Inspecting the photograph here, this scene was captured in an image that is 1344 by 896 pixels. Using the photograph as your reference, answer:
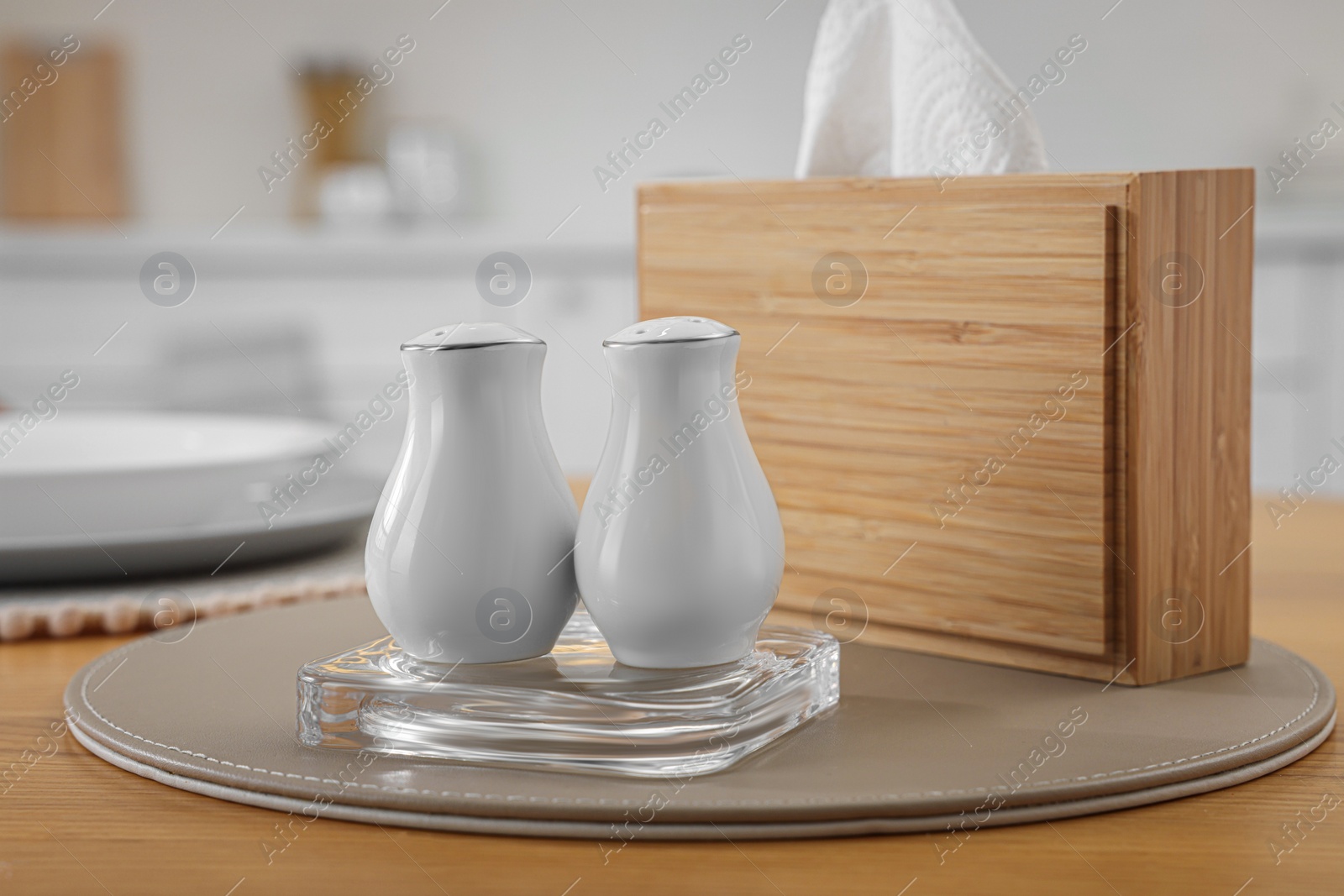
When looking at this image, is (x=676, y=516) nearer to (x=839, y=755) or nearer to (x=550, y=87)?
(x=839, y=755)

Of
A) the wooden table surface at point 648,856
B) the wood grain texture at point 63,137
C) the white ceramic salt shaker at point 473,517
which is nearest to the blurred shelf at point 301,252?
the wood grain texture at point 63,137

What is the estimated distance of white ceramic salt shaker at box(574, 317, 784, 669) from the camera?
608 millimetres

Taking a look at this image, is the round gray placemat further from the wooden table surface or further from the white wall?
the white wall

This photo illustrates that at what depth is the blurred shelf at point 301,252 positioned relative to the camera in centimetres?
311

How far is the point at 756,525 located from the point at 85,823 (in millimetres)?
305

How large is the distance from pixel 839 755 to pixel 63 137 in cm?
338

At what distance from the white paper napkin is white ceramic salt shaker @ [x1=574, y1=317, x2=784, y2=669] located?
0.90 ft

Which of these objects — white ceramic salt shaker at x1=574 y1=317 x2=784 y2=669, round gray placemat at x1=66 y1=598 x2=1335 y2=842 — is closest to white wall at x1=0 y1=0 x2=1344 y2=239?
round gray placemat at x1=66 y1=598 x2=1335 y2=842

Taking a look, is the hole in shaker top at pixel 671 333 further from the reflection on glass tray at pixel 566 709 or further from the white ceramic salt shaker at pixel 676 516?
the reflection on glass tray at pixel 566 709

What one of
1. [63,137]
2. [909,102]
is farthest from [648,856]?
[63,137]

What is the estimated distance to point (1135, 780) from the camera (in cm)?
57

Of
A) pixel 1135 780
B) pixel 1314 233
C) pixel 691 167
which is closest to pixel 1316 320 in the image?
pixel 1314 233

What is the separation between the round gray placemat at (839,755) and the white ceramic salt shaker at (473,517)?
2.7 inches

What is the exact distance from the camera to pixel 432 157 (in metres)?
3.30
